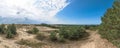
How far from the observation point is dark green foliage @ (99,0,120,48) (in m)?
34.7

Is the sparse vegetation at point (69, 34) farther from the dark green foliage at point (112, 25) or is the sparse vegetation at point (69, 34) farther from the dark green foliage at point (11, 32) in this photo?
the dark green foliage at point (112, 25)

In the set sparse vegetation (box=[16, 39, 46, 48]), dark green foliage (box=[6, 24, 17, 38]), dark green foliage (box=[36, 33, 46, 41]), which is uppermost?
dark green foliage (box=[6, 24, 17, 38])

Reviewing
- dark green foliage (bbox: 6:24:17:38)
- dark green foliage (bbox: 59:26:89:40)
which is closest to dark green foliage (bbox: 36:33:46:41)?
dark green foliage (bbox: 59:26:89:40)

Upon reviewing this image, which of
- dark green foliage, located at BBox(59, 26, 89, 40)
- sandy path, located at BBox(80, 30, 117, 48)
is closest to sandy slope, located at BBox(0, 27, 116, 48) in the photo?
sandy path, located at BBox(80, 30, 117, 48)

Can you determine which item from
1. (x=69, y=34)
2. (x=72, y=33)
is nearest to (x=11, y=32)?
(x=69, y=34)

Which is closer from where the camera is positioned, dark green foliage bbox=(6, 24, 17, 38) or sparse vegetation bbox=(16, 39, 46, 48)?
sparse vegetation bbox=(16, 39, 46, 48)

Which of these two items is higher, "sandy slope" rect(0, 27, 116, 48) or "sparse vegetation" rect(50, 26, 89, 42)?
"sparse vegetation" rect(50, 26, 89, 42)

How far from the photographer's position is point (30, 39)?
138 ft

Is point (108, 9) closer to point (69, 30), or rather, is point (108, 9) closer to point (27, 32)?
point (69, 30)

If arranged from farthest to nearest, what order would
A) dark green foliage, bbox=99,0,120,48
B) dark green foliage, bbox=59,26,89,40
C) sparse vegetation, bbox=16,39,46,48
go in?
1. dark green foliage, bbox=59,26,89,40
2. sparse vegetation, bbox=16,39,46,48
3. dark green foliage, bbox=99,0,120,48

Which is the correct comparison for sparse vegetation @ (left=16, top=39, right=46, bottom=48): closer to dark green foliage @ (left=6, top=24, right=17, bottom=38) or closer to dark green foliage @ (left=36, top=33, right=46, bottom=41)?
dark green foliage @ (left=6, top=24, right=17, bottom=38)

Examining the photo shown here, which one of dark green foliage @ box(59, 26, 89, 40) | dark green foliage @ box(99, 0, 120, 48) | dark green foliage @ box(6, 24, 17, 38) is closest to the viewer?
dark green foliage @ box(99, 0, 120, 48)

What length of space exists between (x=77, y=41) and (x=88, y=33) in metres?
4.24

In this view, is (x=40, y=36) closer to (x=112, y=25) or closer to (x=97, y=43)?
(x=97, y=43)
